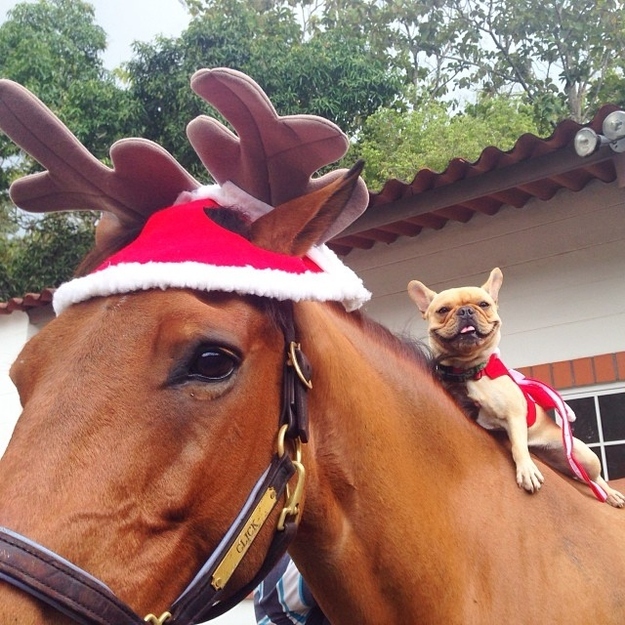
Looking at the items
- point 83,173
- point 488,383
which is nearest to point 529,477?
point 488,383

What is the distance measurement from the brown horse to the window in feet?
9.17

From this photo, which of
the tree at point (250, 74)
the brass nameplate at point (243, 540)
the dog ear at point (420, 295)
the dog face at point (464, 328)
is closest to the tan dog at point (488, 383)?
the dog face at point (464, 328)

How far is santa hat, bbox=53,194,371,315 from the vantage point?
153cm

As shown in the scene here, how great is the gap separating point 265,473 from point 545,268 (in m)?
4.29

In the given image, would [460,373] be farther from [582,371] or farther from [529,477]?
[582,371]

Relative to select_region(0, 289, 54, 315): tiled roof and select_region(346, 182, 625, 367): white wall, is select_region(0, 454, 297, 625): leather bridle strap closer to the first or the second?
select_region(346, 182, 625, 367): white wall

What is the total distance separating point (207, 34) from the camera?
1473cm

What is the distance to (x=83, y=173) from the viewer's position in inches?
76.8

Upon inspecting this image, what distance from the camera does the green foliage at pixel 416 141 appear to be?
14898 mm

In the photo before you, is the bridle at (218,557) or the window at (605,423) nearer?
the bridle at (218,557)

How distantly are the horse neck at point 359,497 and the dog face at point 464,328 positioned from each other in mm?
575

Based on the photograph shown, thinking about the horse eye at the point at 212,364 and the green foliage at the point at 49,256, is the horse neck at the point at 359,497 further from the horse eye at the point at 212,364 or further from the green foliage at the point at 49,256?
the green foliage at the point at 49,256

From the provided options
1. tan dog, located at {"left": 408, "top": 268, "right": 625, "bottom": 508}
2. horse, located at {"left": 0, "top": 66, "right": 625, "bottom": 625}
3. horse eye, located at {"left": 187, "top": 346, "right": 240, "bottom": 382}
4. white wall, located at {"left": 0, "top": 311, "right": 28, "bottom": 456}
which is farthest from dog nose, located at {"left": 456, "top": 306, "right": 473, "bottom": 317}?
white wall, located at {"left": 0, "top": 311, "right": 28, "bottom": 456}

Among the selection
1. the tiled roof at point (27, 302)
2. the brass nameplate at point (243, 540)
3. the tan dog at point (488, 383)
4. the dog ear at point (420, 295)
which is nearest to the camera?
the brass nameplate at point (243, 540)
